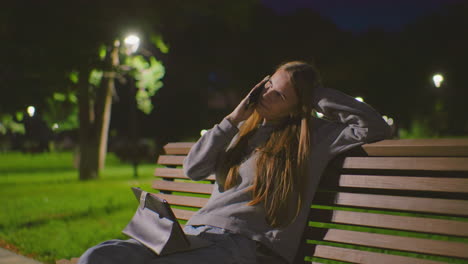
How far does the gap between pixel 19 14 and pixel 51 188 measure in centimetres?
661

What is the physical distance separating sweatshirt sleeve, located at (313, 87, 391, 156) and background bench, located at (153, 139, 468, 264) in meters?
0.07

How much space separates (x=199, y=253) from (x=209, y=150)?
0.74 meters

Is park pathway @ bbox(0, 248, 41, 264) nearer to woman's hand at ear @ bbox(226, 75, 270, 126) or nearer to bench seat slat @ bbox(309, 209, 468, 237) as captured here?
woman's hand at ear @ bbox(226, 75, 270, 126)

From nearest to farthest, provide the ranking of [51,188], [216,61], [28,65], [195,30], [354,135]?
[354,135] < [28,65] < [51,188] < [195,30] < [216,61]

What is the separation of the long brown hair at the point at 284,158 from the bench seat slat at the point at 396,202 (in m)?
0.22

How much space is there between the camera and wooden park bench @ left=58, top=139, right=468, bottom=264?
2.35 meters

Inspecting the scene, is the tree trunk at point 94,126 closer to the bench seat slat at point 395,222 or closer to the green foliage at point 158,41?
the green foliage at point 158,41

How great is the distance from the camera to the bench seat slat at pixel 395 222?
2.31 metres

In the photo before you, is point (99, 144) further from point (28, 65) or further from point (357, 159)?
point (357, 159)

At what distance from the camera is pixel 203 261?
2533 millimetres

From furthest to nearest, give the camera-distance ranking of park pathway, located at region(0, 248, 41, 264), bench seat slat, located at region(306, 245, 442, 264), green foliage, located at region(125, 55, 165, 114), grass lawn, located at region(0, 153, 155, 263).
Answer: green foliage, located at region(125, 55, 165, 114), grass lawn, located at region(0, 153, 155, 263), park pathway, located at region(0, 248, 41, 264), bench seat slat, located at region(306, 245, 442, 264)

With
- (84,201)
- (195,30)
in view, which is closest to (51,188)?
(84,201)

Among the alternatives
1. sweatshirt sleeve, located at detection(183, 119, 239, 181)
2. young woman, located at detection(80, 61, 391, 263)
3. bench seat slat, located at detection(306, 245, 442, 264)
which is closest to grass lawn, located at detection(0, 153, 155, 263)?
sweatshirt sleeve, located at detection(183, 119, 239, 181)

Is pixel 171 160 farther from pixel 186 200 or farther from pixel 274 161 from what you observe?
pixel 274 161
